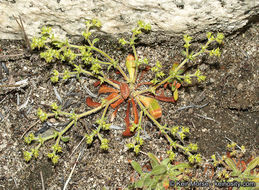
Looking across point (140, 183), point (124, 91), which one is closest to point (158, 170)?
point (140, 183)

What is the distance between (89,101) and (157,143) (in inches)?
43.2

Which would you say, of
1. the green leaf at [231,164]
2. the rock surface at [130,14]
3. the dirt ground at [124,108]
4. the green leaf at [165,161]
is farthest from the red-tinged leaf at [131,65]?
the green leaf at [231,164]

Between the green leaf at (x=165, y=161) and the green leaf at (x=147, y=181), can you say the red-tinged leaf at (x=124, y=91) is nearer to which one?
the green leaf at (x=165, y=161)

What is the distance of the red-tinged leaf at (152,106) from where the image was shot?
3807 millimetres

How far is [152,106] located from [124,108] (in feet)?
1.30

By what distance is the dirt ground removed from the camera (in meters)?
3.80

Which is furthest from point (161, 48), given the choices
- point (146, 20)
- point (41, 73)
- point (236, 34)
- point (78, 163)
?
point (78, 163)

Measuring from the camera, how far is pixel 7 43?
12.7ft

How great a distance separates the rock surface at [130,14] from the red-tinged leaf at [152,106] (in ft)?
2.99

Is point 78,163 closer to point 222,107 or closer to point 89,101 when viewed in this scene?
point 89,101

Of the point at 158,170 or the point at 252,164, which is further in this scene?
the point at 252,164

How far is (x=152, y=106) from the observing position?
3.83 m

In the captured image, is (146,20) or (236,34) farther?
(236,34)

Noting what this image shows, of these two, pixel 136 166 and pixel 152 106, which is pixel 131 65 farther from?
pixel 136 166
